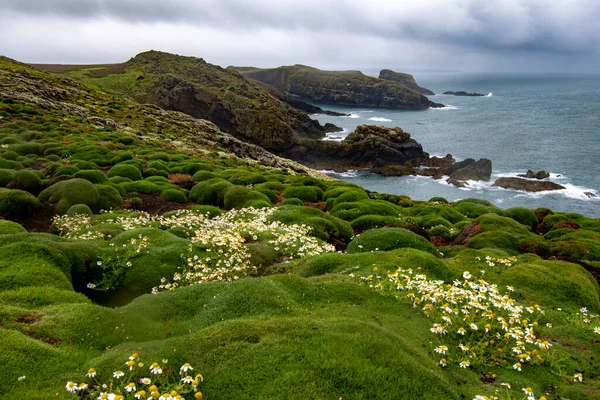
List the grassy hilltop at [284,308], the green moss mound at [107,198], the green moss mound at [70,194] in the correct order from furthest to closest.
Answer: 1. the green moss mound at [107,198]
2. the green moss mound at [70,194]
3. the grassy hilltop at [284,308]

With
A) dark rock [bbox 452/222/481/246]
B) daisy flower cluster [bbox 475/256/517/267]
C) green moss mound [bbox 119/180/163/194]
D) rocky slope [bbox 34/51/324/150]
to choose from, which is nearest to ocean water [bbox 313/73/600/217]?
rocky slope [bbox 34/51/324/150]

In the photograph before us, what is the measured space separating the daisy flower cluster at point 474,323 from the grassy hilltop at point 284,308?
2.3 inches

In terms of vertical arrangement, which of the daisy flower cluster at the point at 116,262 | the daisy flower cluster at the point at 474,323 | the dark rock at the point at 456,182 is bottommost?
the dark rock at the point at 456,182

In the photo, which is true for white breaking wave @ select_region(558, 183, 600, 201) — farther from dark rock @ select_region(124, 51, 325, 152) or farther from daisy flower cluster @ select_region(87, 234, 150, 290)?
daisy flower cluster @ select_region(87, 234, 150, 290)

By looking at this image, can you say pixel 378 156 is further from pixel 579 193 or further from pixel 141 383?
pixel 141 383

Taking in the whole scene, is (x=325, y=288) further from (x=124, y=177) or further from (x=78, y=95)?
(x=78, y=95)

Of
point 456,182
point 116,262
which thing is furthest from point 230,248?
point 456,182

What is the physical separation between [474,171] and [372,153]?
26818mm

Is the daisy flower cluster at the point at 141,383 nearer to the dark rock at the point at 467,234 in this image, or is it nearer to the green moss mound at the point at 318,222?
the green moss mound at the point at 318,222

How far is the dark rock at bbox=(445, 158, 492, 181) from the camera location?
91.3 m

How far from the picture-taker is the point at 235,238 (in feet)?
59.1

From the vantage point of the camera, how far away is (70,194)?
26.3m

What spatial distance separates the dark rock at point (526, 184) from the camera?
3208 inches

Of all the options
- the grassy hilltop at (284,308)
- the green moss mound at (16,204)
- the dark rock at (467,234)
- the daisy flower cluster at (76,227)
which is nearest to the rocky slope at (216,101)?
the green moss mound at (16,204)
